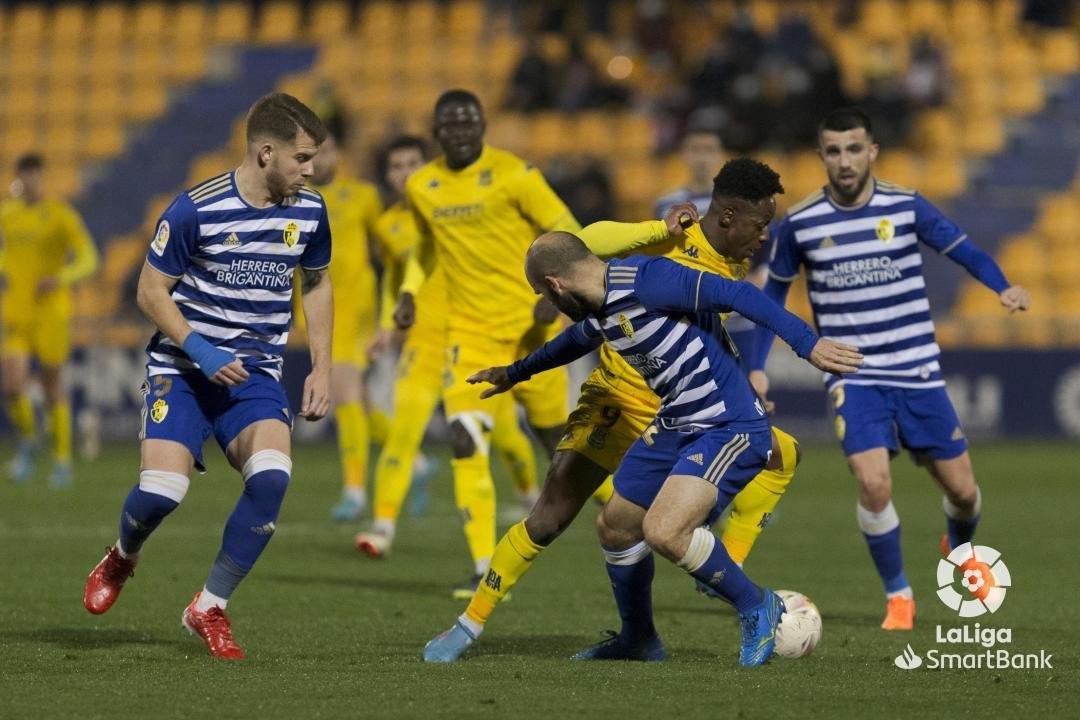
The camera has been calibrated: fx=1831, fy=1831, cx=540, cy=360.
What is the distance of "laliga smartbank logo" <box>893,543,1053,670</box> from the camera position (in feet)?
23.6

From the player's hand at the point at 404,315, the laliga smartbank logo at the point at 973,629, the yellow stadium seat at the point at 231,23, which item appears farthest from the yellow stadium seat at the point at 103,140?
the laliga smartbank logo at the point at 973,629

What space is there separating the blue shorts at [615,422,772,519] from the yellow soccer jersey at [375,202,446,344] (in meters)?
4.47

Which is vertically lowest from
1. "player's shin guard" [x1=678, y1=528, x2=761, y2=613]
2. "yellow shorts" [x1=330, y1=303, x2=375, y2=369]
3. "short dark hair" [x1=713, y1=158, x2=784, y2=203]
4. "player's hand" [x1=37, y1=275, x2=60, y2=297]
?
"player's hand" [x1=37, y1=275, x2=60, y2=297]

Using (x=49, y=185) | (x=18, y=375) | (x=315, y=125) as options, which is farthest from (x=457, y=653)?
(x=49, y=185)

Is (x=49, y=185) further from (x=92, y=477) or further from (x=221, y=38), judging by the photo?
(x=92, y=477)

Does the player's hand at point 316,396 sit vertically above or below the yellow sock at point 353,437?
above

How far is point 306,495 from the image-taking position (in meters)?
16.0

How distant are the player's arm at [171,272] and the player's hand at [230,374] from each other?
44 mm

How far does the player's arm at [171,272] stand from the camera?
7242mm

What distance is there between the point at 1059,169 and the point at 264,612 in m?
18.8

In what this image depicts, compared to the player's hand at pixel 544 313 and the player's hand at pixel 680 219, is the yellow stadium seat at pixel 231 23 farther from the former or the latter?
the player's hand at pixel 680 219

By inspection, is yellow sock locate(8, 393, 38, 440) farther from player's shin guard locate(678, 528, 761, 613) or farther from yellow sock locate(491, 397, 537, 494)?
player's shin guard locate(678, 528, 761, 613)

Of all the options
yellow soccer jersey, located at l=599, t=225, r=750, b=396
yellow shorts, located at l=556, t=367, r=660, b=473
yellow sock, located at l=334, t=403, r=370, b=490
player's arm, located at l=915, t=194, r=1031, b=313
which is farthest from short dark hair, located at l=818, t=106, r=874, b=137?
yellow sock, located at l=334, t=403, r=370, b=490

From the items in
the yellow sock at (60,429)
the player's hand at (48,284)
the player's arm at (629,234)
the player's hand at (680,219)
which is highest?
the player's hand at (680,219)
